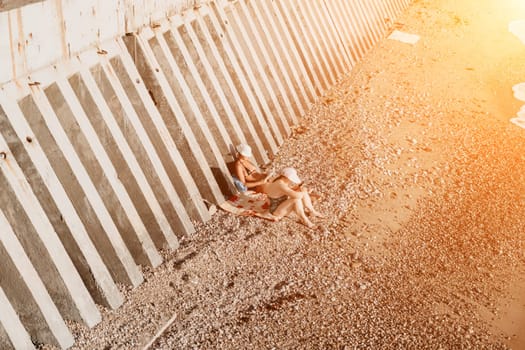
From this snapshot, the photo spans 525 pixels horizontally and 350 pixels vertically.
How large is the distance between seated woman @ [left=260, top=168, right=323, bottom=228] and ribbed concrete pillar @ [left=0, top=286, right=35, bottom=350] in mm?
4321

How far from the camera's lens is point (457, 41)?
18031mm

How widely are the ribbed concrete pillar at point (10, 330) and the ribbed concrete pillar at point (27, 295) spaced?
0.63 feet

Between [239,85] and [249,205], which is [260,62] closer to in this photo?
[239,85]

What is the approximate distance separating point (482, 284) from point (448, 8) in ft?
50.2

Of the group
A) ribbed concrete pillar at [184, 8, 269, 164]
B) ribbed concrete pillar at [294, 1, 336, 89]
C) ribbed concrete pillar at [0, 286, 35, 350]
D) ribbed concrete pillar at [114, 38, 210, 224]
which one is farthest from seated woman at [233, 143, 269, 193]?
ribbed concrete pillar at [294, 1, 336, 89]

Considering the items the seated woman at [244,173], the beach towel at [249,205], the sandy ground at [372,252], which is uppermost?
the seated woman at [244,173]

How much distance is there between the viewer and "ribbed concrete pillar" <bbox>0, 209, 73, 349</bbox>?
6676mm

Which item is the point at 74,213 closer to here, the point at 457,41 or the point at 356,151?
the point at 356,151

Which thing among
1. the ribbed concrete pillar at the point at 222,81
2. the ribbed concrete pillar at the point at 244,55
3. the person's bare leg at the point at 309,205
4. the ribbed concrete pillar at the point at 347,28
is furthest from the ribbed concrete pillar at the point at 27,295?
the ribbed concrete pillar at the point at 347,28

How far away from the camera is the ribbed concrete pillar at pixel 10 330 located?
6438 mm

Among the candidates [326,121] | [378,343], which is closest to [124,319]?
[378,343]

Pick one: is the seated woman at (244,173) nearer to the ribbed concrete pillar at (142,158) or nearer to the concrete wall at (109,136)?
the concrete wall at (109,136)

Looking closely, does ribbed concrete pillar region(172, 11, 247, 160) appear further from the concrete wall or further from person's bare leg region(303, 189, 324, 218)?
person's bare leg region(303, 189, 324, 218)

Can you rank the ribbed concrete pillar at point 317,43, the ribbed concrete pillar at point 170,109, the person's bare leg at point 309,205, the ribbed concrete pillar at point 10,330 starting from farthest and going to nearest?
the ribbed concrete pillar at point 317,43 → the person's bare leg at point 309,205 → the ribbed concrete pillar at point 170,109 → the ribbed concrete pillar at point 10,330
